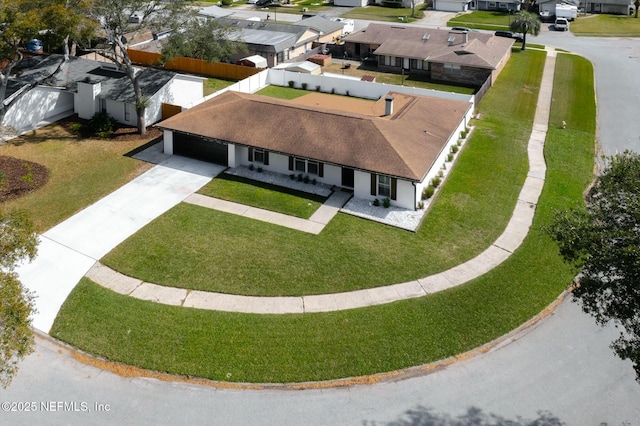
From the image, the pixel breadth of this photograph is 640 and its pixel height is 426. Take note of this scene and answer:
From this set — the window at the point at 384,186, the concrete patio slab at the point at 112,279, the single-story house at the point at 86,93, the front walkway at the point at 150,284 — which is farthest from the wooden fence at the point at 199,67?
the concrete patio slab at the point at 112,279

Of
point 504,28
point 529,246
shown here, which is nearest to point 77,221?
point 529,246

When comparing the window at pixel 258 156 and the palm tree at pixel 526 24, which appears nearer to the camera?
the window at pixel 258 156

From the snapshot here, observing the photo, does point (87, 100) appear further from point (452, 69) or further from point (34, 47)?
point (452, 69)

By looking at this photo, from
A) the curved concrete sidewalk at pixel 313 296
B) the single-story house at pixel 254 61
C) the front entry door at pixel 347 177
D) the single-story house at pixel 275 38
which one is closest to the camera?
the curved concrete sidewalk at pixel 313 296

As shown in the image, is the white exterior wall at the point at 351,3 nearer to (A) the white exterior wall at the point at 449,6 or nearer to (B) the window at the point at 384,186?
(A) the white exterior wall at the point at 449,6

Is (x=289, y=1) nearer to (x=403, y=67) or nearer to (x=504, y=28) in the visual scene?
(x=504, y=28)

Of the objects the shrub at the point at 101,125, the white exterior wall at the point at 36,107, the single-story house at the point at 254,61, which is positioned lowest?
the shrub at the point at 101,125

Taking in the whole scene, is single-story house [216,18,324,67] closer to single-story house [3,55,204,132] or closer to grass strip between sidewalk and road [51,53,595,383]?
single-story house [3,55,204,132]

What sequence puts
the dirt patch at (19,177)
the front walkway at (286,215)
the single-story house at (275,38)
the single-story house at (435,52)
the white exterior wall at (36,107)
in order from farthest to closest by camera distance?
the single-story house at (275,38)
the single-story house at (435,52)
the white exterior wall at (36,107)
the dirt patch at (19,177)
the front walkway at (286,215)
